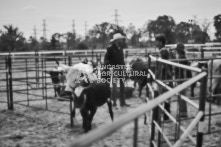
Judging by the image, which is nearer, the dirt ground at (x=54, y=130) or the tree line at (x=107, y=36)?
the dirt ground at (x=54, y=130)

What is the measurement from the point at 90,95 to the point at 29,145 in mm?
1286

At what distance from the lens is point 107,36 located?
5122cm

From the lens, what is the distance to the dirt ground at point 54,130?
12.6ft

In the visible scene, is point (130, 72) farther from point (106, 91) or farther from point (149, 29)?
point (149, 29)

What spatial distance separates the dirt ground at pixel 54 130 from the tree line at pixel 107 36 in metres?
9.83

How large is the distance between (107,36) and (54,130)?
156 feet

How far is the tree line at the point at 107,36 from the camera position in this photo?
32.7 meters

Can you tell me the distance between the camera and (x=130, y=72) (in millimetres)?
8070

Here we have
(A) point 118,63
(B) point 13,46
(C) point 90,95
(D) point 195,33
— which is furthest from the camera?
(D) point 195,33

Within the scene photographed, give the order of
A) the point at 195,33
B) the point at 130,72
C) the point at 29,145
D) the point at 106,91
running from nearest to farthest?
the point at 29,145 < the point at 106,91 < the point at 130,72 < the point at 195,33

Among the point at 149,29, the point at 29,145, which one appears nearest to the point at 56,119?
the point at 29,145

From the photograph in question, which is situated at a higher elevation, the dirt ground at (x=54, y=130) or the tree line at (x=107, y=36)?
the tree line at (x=107, y=36)

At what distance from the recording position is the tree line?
107 feet

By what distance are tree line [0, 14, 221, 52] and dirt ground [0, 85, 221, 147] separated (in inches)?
387
